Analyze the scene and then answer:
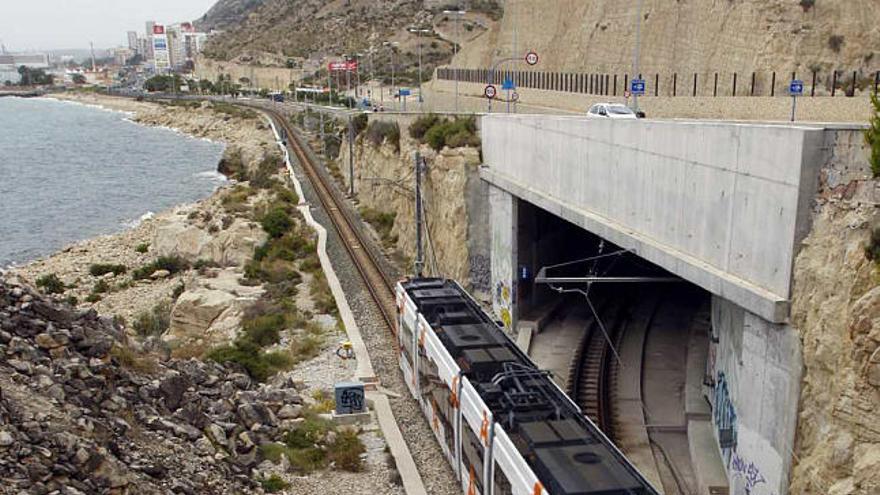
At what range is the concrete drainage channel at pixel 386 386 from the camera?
1691 centimetres

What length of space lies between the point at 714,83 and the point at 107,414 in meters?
33.0

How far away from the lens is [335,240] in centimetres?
4062

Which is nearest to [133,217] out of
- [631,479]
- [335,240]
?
[335,240]

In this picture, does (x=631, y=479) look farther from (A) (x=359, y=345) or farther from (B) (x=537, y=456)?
(A) (x=359, y=345)

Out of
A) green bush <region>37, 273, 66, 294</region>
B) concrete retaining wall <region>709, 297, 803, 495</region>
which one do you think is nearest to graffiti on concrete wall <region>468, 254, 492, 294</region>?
concrete retaining wall <region>709, 297, 803, 495</region>

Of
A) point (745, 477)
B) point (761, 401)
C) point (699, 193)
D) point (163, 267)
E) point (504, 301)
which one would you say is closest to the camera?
point (761, 401)

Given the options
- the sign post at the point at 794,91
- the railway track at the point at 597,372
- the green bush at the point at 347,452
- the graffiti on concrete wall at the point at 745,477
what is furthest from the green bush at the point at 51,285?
the graffiti on concrete wall at the point at 745,477

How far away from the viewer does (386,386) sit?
21.8 meters

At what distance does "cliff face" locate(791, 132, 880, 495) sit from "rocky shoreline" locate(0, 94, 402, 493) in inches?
337

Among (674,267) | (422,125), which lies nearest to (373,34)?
(422,125)

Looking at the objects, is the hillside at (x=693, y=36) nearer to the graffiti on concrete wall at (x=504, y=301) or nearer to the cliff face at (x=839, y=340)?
the graffiti on concrete wall at (x=504, y=301)

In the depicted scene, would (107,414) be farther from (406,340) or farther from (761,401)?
(761,401)

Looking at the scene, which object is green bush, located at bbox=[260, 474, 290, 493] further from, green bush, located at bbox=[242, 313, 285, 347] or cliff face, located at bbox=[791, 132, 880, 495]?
green bush, located at bbox=[242, 313, 285, 347]

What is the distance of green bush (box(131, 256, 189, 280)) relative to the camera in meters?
41.9
